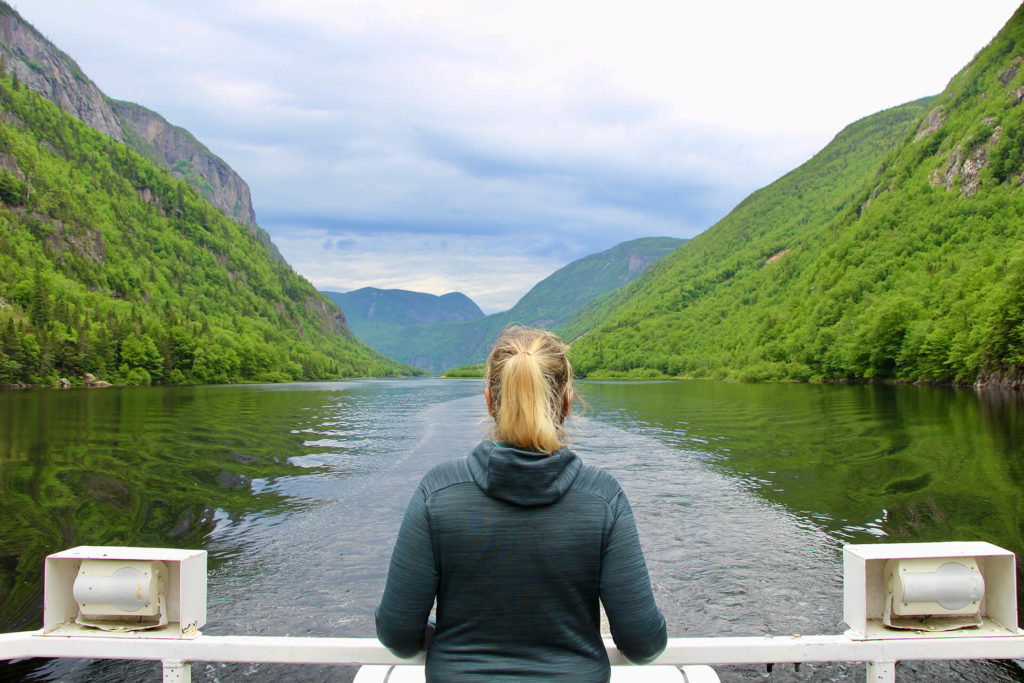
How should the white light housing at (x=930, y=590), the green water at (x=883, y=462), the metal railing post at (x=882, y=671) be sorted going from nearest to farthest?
1. the white light housing at (x=930, y=590)
2. the metal railing post at (x=882, y=671)
3. the green water at (x=883, y=462)

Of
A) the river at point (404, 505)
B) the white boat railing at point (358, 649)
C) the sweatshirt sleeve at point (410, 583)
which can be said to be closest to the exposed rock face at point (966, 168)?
the river at point (404, 505)

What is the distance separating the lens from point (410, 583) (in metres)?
2.52

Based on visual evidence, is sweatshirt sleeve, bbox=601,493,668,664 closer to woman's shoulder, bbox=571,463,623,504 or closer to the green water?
woman's shoulder, bbox=571,463,623,504

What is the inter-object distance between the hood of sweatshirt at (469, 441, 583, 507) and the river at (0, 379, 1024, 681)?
0.78 meters

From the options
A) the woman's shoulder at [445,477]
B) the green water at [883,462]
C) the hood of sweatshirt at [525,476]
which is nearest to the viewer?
the hood of sweatshirt at [525,476]

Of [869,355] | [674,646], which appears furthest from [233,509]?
[869,355]

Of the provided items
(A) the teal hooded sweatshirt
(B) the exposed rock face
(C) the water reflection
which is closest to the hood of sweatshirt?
(A) the teal hooded sweatshirt

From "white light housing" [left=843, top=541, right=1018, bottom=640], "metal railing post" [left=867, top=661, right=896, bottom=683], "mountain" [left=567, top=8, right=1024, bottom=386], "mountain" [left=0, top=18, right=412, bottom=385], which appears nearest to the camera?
"white light housing" [left=843, top=541, right=1018, bottom=640]

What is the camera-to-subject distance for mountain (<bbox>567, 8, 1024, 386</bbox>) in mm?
66625

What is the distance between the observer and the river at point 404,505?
28.7 feet

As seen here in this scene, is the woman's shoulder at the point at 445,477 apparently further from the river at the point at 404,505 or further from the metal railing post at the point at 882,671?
the metal railing post at the point at 882,671

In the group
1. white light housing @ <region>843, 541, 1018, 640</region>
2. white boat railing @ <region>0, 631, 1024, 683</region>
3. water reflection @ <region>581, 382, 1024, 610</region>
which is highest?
white light housing @ <region>843, 541, 1018, 640</region>

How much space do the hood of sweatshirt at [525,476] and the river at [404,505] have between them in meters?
0.78

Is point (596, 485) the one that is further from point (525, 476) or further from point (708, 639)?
point (708, 639)
